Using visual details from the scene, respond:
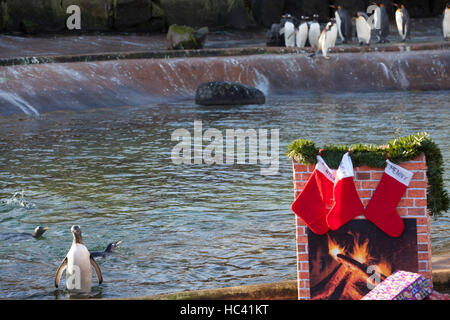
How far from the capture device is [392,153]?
3916mm

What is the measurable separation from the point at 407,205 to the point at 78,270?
230 cm

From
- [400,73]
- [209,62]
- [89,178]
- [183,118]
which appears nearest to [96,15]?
[209,62]

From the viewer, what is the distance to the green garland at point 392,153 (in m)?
3.92

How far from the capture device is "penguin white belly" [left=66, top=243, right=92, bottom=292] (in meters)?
5.19

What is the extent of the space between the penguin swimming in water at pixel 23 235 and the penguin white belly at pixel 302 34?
60.8 ft

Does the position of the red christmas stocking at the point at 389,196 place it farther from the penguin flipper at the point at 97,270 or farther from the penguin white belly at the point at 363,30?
the penguin white belly at the point at 363,30

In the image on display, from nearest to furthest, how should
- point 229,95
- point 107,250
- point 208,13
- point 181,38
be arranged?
point 107,250, point 229,95, point 181,38, point 208,13

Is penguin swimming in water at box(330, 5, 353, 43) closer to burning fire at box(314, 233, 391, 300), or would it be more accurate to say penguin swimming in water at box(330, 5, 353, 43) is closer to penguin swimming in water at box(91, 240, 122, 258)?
penguin swimming in water at box(91, 240, 122, 258)

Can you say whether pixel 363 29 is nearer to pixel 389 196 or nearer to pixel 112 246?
pixel 112 246

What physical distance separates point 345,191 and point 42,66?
15039 mm

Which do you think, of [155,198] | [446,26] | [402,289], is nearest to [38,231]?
[155,198]
